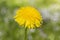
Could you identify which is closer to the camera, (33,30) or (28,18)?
(28,18)

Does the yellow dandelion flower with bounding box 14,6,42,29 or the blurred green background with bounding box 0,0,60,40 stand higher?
the yellow dandelion flower with bounding box 14,6,42,29

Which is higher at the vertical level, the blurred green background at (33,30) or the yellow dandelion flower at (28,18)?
the yellow dandelion flower at (28,18)

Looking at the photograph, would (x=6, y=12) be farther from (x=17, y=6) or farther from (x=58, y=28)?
(x=58, y=28)

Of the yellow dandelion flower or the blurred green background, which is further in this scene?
the blurred green background

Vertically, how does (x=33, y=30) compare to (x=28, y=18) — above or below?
below

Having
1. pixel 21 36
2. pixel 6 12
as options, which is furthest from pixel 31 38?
pixel 6 12

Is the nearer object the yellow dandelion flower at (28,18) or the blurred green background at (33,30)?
the yellow dandelion flower at (28,18)

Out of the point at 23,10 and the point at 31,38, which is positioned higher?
the point at 23,10

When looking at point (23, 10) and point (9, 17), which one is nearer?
point (23, 10)
